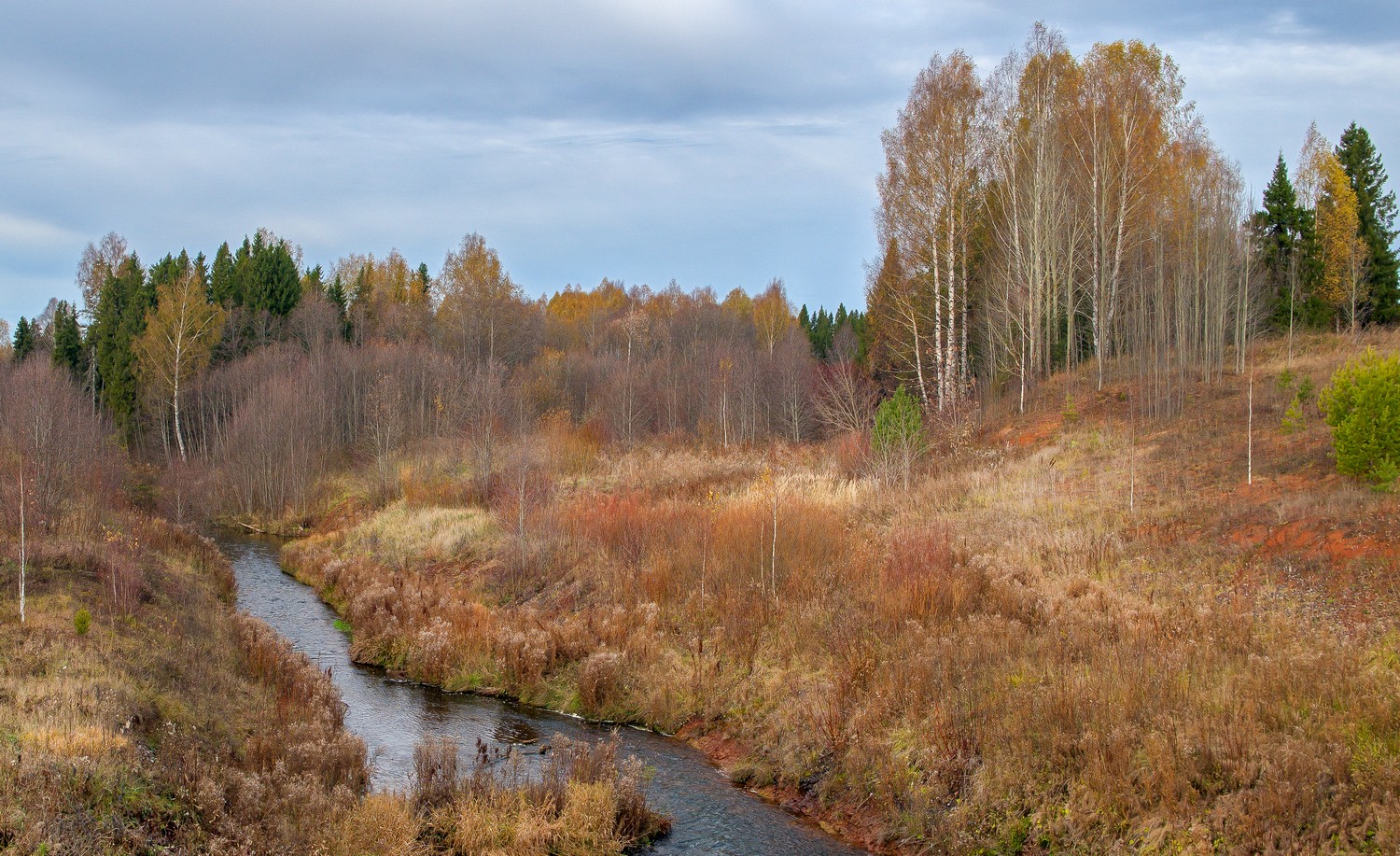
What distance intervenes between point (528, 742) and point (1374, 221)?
42696 mm

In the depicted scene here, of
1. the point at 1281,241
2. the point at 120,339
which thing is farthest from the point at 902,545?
the point at 120,339

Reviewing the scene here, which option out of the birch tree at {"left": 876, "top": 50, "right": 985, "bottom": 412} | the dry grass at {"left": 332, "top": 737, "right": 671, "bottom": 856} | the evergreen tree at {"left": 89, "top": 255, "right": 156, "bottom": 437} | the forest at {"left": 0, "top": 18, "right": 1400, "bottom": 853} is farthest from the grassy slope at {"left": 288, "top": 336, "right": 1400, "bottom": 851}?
the evergreen tree at {"left": 89, "top": 255, "right": 156, "bottom": 437}

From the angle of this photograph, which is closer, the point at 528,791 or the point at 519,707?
the point at 528,791

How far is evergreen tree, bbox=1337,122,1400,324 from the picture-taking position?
117 feet

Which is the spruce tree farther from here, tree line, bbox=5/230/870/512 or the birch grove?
tree line, bbox=5/230/870/512

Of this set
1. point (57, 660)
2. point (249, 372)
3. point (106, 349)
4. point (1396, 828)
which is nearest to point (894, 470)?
point (1396, 828)

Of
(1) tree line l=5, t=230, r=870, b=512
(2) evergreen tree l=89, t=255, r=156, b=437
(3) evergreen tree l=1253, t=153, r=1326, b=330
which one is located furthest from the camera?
(2) evergreen tree l=89, t=255, r=156, b=437

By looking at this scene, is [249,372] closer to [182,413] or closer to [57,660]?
[182,413]

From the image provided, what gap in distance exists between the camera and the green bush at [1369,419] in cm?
1307

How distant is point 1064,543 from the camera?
46.5ft

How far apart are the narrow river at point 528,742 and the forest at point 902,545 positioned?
0.43 m

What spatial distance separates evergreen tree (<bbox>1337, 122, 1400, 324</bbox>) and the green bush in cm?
2739

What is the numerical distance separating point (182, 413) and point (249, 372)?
6.18 m

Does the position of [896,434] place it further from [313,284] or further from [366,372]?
[313,284]
